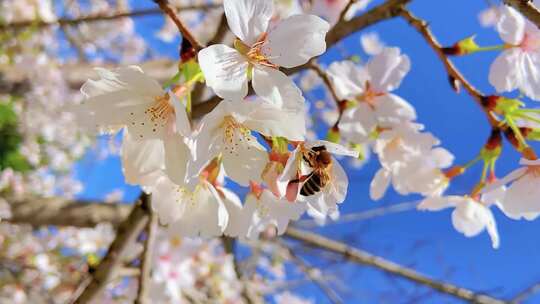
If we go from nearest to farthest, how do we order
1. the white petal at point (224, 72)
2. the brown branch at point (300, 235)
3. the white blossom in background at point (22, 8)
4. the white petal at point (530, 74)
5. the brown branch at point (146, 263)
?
the white petal at point (224, 72), the white petal at point (530, 74), the brown branch at point (146, 263), the brown branch at point (300, 235), the white blossom in background at point (22, 8)

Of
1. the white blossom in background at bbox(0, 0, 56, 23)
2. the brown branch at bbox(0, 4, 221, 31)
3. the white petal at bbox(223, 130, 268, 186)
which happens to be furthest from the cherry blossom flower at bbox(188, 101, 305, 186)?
the white blossom in background at bbox(0, 0, 56, 23)

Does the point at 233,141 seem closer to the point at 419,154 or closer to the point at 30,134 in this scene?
the point at 419,154

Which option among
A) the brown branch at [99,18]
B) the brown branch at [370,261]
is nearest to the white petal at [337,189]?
the brown branch at [99,18]

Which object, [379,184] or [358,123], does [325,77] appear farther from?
[379,184]

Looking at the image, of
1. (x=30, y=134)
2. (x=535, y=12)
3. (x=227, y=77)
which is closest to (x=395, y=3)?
(x=535, y=12)

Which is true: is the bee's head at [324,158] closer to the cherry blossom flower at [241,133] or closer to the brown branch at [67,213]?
the cherry blossom flower at [241,133]

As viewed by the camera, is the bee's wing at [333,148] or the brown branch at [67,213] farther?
the brown branch at [67,213]

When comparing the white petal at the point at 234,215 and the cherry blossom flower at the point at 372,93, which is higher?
the cherry blossom flower at the point at 372,93
